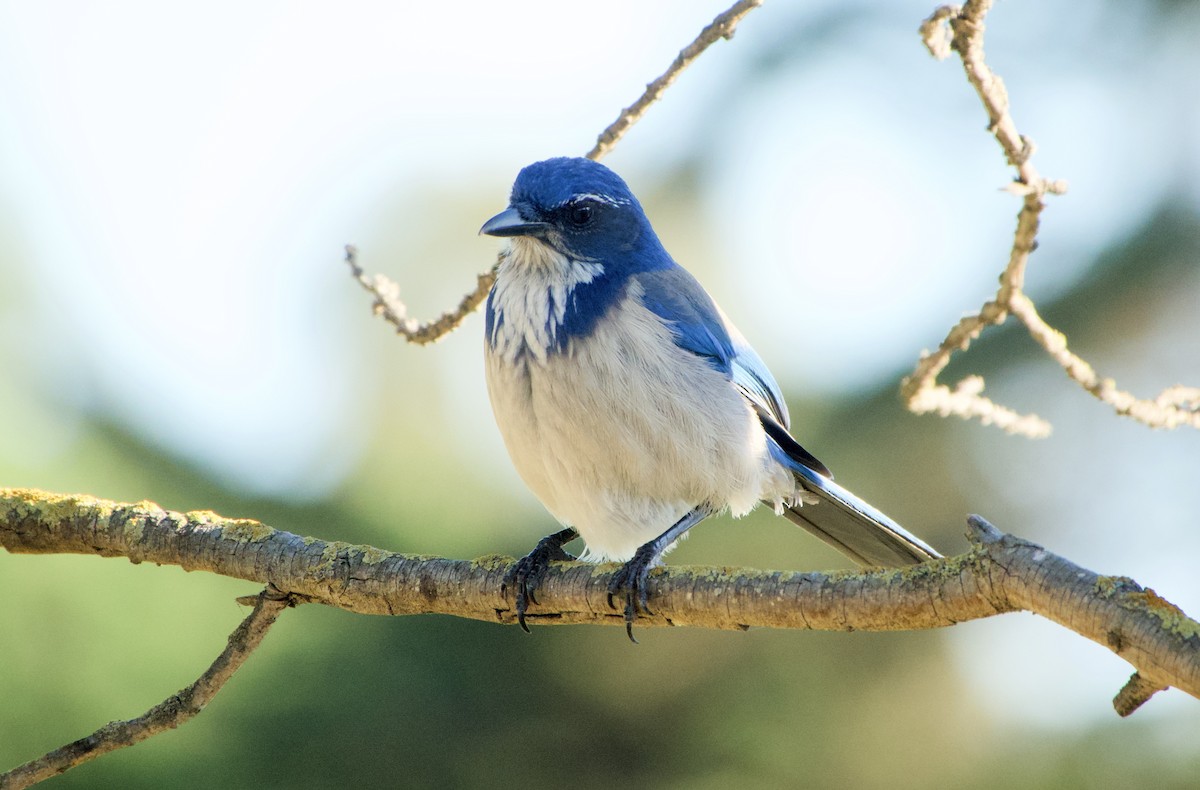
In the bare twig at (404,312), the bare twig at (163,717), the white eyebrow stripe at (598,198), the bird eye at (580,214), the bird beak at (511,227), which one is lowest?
the bare twig at (163,717)

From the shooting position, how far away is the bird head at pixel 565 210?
504 cm

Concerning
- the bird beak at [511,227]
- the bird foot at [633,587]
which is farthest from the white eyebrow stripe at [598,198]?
the bird foot at [633,587]

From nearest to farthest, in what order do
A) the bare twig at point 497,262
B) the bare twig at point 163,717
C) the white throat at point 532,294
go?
1. the bare twig at point 163,717
2. the bare twig at point 497,262
3. the white throat at point 532,294

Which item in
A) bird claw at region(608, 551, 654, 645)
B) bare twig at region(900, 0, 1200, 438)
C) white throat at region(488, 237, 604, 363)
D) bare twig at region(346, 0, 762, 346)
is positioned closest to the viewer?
bare twig at region(900, 0, 1200, 438)

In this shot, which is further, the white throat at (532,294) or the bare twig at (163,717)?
the white throat at (532,294)

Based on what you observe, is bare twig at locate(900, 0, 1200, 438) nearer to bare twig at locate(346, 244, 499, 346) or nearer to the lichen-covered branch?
the lichen-covered branch

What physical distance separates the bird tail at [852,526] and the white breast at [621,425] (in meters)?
0.40

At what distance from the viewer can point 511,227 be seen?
500 cm

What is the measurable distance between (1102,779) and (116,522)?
562 cm

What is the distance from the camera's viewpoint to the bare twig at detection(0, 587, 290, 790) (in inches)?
144

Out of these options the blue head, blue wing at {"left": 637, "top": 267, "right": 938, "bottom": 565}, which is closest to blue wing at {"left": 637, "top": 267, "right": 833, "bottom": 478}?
blue wing at {"left": 637, "top": 267, "right": 938, "bottom": 565}

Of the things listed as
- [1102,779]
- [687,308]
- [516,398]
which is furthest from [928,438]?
[516,398]

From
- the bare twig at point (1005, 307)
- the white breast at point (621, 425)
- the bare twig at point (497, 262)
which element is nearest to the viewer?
the bare twig at point (1005, 307)

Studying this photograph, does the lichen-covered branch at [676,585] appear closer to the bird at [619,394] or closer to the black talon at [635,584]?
the black talon at [635,584]
